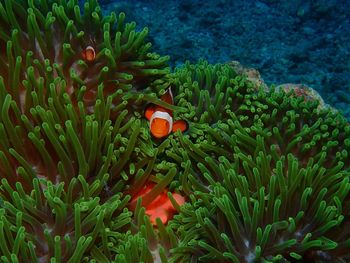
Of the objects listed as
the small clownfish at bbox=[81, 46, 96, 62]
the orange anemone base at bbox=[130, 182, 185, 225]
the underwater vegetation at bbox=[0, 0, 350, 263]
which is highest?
the small clownfish at bbox=[81, 46, 96, 62]

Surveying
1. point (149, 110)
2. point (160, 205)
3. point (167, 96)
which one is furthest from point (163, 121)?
point (160, 205)

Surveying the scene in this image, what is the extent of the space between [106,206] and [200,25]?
5.68 metres

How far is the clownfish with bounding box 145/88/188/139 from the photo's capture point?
7.64 feet

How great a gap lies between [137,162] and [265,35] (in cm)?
525

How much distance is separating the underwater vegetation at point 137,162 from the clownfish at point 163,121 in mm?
39

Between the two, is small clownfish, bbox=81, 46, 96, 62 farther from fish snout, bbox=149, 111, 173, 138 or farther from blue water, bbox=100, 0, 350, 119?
blue water, bbox=100, 0, 350, 119

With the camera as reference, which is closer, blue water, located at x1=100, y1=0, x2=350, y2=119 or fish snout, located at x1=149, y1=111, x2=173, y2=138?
fish snout, located at x1=149, y1=111, x2=173, y2=138

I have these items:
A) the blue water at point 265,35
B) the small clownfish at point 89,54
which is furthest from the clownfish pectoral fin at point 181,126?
the blue water at point 265,35

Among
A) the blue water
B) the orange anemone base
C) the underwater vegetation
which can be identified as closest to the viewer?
the underwater vegetation

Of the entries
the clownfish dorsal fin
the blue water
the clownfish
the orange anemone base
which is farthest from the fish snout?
the blue water

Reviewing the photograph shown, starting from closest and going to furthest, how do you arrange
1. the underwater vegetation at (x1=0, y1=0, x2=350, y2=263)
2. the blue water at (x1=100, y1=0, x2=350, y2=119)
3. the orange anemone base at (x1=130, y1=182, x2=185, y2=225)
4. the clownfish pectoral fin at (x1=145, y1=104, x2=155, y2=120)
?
the underwater vegetation at (x1=0, y1=0, x2=350, y2=263) → the orange anemone base at (x1=130, y1=182, x2=185, y2=225) → the clownfish pectoral fin at (x1=145, y1=104, x2=155, y2=120) → the blue water at (x1=100, y1=0, x2=350, y2=119)

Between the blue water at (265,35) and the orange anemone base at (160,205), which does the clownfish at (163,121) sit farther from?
the blue water at (265,35)

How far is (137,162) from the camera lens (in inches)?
90.7

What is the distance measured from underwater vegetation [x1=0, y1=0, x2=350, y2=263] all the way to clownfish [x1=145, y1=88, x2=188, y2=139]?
0.04m
